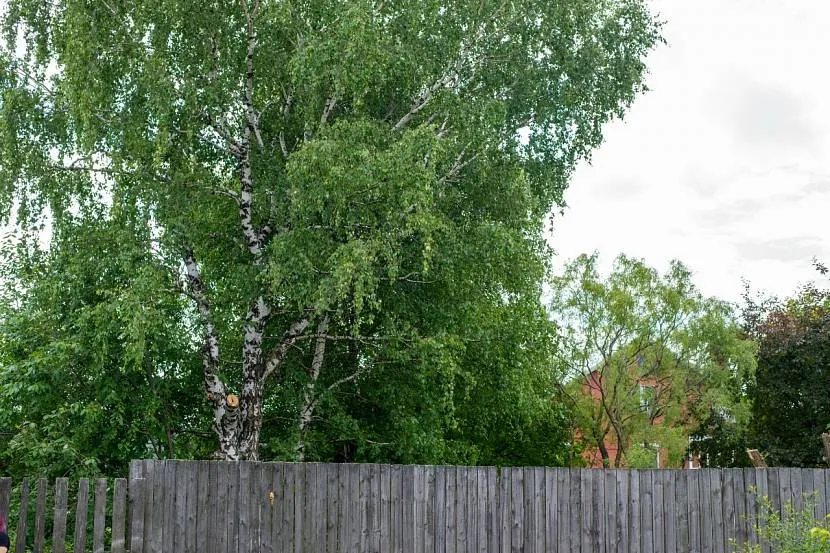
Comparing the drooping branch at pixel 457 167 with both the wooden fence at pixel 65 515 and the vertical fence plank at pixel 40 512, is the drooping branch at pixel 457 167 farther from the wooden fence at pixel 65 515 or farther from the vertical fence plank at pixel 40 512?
the vertical fence plank at pixel 40 512

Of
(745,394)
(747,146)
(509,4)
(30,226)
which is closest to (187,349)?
(30,226)

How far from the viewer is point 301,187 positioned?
496 inches

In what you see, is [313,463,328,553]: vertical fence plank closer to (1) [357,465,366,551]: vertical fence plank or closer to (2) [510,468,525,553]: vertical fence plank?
(1) [357,465,366,551]: vertical fence plank

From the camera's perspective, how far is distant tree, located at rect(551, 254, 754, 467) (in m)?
30.2

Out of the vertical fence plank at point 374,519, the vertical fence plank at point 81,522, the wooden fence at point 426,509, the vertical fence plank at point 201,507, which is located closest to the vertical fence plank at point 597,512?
the wooden fence at point 426,509

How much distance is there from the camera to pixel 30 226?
1447cm

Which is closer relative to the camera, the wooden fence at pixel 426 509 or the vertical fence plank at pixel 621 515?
the wooden fence at pixel 426 509

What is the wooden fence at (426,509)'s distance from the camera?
9906 mm

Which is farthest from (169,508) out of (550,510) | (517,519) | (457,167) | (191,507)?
(457,167)

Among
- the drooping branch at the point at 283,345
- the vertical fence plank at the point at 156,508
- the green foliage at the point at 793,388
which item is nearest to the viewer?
the vertical fence plank at the point at 156,508

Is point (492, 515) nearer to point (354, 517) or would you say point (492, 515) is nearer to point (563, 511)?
point (563, 511)

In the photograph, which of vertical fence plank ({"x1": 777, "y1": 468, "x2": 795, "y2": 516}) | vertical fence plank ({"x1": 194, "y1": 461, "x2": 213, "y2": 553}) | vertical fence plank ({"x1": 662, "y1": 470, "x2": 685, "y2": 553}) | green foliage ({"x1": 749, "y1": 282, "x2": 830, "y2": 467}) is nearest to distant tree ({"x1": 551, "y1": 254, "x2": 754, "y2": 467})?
green foliage ({"x1": 749, "y1": 282, "x2": 830, "y2": 467})

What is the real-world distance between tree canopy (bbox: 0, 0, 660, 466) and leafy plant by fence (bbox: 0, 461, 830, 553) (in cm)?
262

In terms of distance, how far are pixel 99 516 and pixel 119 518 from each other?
26cm
